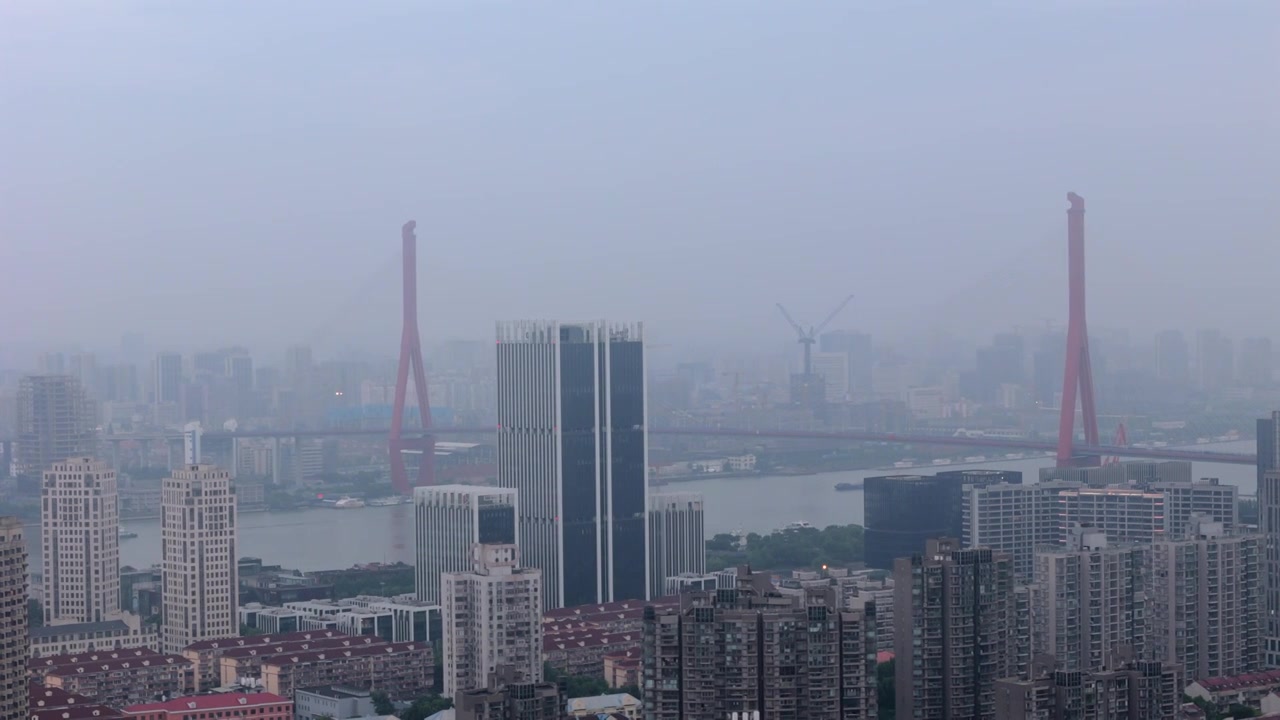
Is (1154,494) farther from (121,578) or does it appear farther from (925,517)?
(121,578)

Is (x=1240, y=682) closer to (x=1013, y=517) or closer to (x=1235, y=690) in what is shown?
(x=1235, y=690)

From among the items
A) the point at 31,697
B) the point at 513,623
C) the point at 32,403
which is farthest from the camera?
the point at 32,403

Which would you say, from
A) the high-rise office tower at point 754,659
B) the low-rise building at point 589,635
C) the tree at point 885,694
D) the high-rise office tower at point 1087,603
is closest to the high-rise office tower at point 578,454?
the low-rise building at point 589,635

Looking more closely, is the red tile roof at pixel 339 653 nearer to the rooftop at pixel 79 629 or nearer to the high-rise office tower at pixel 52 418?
the rooftop at pixel 79 629

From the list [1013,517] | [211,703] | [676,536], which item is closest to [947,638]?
[211,703]

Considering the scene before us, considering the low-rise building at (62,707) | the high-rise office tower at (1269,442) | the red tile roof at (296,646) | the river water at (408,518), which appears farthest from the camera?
the river water at (408,518)

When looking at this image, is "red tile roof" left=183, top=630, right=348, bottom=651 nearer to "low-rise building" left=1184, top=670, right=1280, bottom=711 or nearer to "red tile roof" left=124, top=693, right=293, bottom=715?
"red tile roof" left=124, top=693, right=293, bottom=715

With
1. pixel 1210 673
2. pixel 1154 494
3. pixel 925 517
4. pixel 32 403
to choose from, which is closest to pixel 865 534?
pixel 925 517
